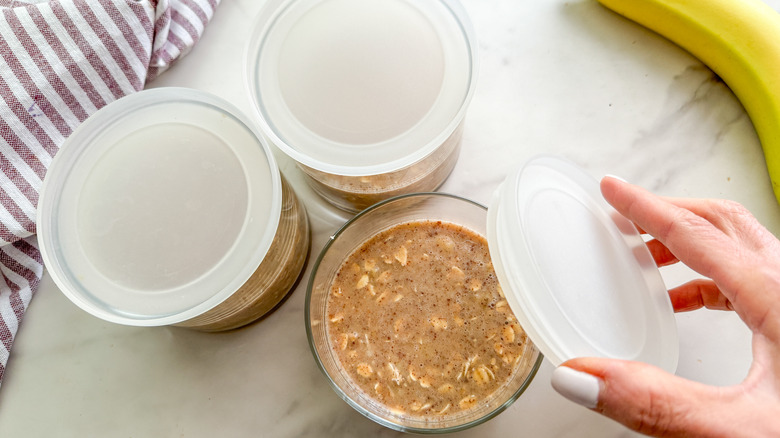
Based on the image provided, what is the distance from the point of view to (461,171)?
1.07 meters

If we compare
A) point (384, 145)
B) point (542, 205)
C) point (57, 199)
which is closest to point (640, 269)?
point (542, 205)

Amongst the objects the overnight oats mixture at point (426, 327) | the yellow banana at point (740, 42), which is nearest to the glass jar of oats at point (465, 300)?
the overnight oats mixture at point (426, 327)

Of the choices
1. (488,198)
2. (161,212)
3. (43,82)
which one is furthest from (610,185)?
(43,82)

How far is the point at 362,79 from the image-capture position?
33.7 inches

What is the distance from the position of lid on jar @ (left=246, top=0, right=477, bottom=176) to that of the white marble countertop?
0.55 ft

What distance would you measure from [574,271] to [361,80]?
0.42 m

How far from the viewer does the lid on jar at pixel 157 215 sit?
0.81 metres

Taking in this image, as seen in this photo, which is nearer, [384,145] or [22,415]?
[384,145]

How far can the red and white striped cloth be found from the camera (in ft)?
3.12

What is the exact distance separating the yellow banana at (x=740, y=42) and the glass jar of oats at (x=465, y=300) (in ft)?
1.19

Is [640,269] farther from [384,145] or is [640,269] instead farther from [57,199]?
[57,199]

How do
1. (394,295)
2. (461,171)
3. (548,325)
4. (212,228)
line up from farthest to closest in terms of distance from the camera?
(461,171), (394,295), (212,228), (548,325)

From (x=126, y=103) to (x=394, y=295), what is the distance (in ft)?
1.71

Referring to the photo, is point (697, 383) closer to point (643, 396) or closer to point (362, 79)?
point (643, 396)
